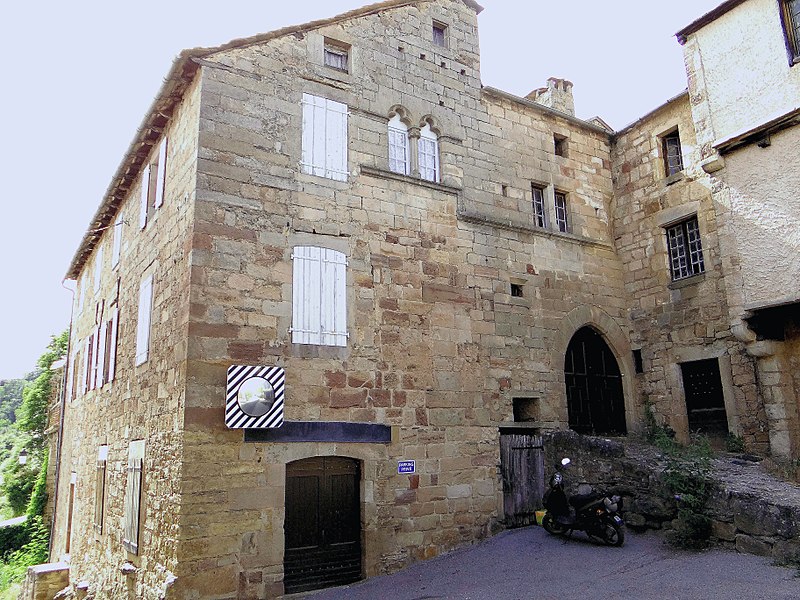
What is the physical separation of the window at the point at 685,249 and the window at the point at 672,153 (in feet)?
3.63

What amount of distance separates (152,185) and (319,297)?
3.88 meters

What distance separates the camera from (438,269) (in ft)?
31.6

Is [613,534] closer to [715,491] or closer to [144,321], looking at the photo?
[715,491]

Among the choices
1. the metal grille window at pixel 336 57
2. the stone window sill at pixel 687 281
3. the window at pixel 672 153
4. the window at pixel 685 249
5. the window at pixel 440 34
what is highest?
the window at pixel 440 34

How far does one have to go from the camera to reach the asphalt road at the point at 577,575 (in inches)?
240

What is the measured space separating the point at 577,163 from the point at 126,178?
8.50 m

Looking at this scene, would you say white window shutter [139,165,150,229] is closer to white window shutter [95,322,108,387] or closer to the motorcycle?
white window shutter [95,322,108,387]

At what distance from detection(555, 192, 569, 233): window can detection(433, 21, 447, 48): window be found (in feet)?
11.4

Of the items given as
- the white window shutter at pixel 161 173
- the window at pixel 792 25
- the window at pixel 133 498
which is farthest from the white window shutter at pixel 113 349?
the window at pixel 792 25

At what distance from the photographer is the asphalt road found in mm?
6094

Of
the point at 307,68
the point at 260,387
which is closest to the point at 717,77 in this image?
the point at 307,68

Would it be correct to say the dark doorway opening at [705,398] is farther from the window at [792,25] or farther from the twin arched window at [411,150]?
the twin arched window at [411,150]

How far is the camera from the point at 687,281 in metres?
11.0

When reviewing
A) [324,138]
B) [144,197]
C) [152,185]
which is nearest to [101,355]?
[144,197]
